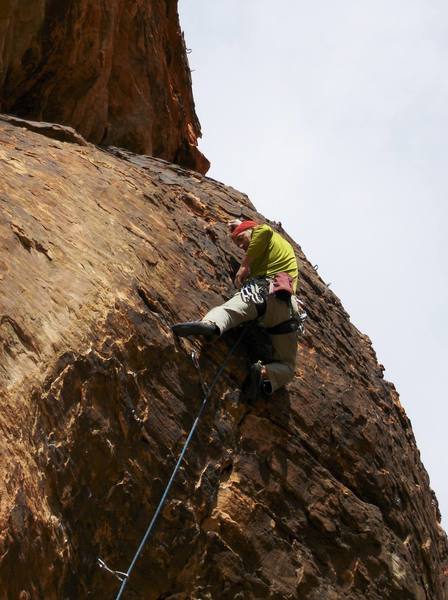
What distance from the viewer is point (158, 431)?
26.7 feet

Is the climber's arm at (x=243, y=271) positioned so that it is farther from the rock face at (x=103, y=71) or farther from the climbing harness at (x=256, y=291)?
the rock face at (x=103, y=71)

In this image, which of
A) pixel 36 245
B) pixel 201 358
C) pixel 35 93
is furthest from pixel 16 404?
pixel 35 93

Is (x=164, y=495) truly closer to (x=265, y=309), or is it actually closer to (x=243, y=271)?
(x=265, y=309)

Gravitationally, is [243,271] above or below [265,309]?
above

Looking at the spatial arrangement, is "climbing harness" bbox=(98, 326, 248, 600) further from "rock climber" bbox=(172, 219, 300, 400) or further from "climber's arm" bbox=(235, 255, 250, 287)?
"climber's arm" bbox=(235, 255, 250, 287)

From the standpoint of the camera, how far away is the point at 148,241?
9.30 metres

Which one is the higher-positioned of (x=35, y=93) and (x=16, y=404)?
(x=35, y=93)

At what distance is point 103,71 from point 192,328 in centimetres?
571

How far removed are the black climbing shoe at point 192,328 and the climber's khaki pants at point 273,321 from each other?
162 millimetres

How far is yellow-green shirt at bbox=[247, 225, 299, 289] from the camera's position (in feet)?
31.9

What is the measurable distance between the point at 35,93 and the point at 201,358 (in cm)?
537

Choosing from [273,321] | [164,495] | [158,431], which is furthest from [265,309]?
[164,495]

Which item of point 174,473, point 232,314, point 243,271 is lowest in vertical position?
point 174,473

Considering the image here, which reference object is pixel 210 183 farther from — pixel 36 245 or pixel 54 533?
pixel 54 533
